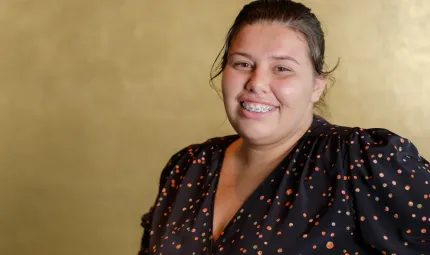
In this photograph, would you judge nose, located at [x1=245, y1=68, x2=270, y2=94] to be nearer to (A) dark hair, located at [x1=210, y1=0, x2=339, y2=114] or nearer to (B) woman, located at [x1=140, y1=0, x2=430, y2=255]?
(B) woman, located at [x1=140, y1=0, x2=430, y2=255]

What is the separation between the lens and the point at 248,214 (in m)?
1.37

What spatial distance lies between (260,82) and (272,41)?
3.8 inches

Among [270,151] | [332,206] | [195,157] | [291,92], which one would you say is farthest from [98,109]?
[332,206]

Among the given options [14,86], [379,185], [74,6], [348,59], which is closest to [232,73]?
[379,185]

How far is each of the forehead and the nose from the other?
4 centimetres

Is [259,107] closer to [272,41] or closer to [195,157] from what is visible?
[272,41]

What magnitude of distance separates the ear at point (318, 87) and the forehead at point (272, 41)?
7 centimetres

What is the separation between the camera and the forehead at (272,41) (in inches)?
53.3

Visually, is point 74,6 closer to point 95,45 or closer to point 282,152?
Answer: point 95,45

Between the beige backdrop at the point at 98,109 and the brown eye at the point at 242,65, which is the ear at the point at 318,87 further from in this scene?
the beige backdrop at the point at 98,109

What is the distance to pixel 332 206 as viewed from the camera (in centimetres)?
127

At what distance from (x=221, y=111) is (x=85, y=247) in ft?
2.65

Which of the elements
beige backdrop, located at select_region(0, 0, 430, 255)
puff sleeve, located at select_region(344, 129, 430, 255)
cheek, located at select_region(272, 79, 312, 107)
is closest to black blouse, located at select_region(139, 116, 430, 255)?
puff sleeve, located at select_region(344, 129, 430, 255)

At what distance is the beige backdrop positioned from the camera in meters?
2.37
